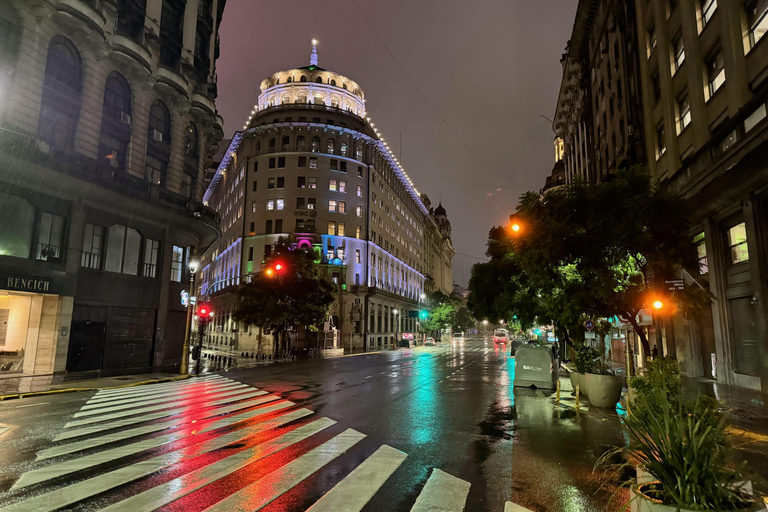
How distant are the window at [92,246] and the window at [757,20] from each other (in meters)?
31.9

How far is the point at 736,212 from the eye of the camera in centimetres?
1933

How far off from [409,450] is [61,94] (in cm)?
2582

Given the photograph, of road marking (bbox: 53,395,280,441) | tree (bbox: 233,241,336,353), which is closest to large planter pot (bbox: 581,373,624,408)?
road marking (bbox: 53,395,280,441)

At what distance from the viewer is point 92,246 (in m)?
25.2

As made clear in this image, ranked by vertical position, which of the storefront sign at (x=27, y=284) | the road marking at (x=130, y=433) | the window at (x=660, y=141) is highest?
the window at (x=660, y=141)

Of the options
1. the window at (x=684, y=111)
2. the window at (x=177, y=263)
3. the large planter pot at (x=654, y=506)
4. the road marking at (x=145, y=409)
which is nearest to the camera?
the large planter pot at (x=654, y=506)

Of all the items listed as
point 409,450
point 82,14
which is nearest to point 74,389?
point 409,450

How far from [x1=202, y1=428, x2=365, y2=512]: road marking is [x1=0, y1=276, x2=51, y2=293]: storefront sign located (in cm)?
1946

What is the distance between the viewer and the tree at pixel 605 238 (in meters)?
14.1

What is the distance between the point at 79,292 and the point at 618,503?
2649cm

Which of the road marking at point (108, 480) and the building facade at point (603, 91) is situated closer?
the road marking at point (108, 480)

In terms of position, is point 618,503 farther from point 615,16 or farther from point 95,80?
point 615,16

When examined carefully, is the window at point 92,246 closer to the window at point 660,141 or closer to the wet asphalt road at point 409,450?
the wet asphalt road at point 409,450

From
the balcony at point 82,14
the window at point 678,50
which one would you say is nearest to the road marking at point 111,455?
the balcony at point 82,14
